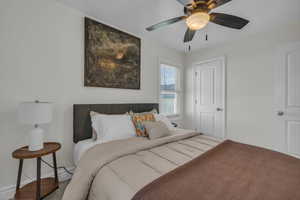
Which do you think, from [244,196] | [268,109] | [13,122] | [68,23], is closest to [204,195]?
[244,196]

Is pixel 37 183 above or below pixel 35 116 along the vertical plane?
below

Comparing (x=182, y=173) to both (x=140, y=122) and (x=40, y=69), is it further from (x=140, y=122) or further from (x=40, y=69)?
(x=40, y=69)

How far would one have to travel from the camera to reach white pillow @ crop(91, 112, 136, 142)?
1.77 metres

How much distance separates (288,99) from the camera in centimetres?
231

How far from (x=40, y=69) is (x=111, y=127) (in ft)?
3.80

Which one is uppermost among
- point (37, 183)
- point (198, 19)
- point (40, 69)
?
point (198, 19)

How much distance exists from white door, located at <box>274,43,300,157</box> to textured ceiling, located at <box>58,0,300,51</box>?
0.61 m

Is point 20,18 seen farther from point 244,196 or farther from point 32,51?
point 244,196

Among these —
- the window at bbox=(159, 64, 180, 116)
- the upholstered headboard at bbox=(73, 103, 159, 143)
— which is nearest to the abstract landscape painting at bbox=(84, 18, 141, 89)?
the upholstered headboard at bbox=(73, 103, 159, 143)

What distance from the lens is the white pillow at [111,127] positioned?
5.82 ft

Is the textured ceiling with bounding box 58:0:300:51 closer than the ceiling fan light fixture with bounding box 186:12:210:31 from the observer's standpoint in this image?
No

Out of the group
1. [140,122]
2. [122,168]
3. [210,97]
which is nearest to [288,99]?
[210,97]

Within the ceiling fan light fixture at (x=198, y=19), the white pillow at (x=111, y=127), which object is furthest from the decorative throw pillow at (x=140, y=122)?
the ceiling fan light fixture at (x=198, y=19)

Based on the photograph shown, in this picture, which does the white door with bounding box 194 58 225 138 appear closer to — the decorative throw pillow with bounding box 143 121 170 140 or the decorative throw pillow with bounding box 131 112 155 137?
the decorative throw pillow with bounding box 131 112 155 137
